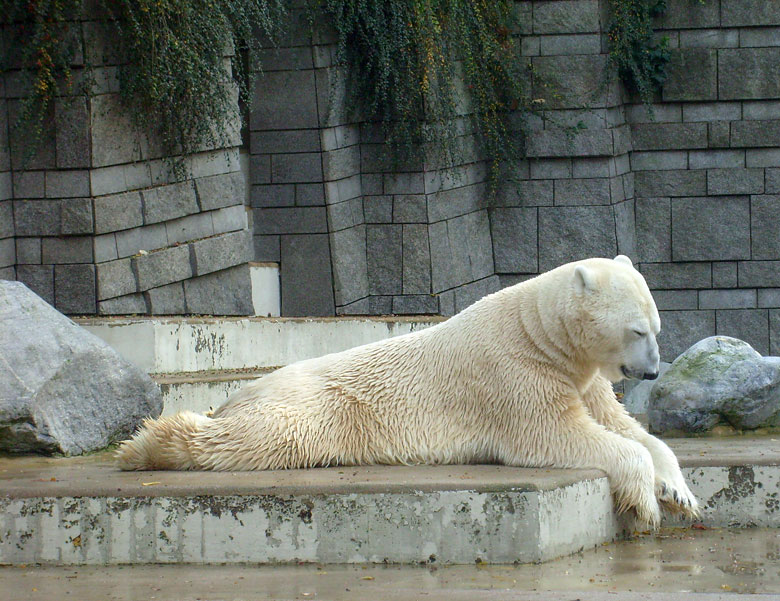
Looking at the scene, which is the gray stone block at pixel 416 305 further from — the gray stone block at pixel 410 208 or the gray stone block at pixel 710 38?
the gray stone block at pixel 710 38

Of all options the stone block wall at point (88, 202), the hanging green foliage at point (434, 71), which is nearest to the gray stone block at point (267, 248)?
the hanging green foliage at point (434, 71)

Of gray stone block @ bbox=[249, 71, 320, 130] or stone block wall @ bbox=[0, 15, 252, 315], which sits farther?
gray stone block @ bbox=[249, 71, 320, 130]

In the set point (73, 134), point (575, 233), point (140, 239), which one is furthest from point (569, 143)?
point (73, 134)

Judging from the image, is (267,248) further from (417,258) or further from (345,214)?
(417,258)

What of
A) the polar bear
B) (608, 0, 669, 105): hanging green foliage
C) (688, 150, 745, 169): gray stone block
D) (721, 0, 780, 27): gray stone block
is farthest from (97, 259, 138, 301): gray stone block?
(721, 0, 780, 27): gray stone block

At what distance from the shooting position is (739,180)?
10.6 metres

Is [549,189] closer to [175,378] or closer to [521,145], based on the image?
[521,145]

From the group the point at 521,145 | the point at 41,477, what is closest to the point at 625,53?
the point at 521,145

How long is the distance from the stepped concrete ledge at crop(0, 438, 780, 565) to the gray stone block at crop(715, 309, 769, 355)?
6.87 meters

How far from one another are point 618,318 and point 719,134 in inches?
267

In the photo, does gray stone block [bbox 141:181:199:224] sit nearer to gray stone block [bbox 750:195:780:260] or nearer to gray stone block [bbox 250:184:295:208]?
gray stone block [bbox 250:184:295:208]

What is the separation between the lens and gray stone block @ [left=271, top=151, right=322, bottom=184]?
9.12 metres

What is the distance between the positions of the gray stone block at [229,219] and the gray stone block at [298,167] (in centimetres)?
90

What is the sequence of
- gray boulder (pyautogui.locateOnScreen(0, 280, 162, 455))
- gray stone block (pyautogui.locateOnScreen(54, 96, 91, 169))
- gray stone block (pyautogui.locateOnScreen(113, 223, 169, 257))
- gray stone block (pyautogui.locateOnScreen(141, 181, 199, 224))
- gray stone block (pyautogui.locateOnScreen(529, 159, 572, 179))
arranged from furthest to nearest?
gray stone block (pyautogui.locateOnScreen(529, 159, 572, 179))
gray stone block (pyautogui.locateOnScreen(141, 181, 199, 224))
gray stone block (pyautogui.locateOnScreen(113, 223, 169, 257))
gray stone block (pyautogui.locateOnScreen(54, 96, 91, 169))
gray boulder (pyautogui.locateOnScreen(0, 280, 162, 455))
